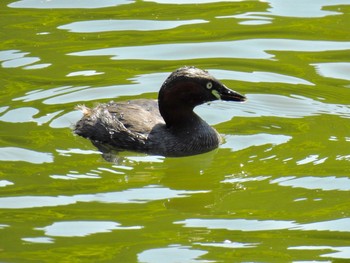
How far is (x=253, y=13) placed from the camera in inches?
587

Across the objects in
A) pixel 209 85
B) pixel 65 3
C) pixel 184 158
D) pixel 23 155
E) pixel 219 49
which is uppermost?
pixel 65 3

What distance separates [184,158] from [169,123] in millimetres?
433

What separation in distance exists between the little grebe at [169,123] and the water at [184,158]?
144 mm

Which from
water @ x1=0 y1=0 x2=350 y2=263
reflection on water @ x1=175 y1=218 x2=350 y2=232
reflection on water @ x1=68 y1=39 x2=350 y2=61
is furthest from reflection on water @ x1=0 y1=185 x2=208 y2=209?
reflection on water @ x1=68 y1=39 x2=350 y2=61

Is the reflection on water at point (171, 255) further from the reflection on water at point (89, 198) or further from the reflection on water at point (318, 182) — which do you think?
the reflection on water at point (318, 182)

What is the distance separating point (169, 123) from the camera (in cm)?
1126

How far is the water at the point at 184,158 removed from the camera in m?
8.89

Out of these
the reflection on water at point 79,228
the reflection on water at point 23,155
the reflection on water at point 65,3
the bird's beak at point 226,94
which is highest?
the reflection on water at point 65,3

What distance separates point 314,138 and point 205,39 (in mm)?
3314

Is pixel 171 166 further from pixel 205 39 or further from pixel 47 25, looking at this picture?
pixel 47 25

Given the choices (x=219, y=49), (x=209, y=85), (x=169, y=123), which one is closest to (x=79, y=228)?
(x=169, y=123)

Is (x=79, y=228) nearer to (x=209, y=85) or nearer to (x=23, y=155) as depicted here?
(x=23, y=155)

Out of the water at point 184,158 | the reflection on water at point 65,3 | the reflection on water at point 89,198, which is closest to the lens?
the water at point 184,158

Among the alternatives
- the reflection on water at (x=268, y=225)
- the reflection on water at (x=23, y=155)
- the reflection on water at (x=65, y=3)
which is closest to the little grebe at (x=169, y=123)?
the reflection on water at (x=23, y=155)
